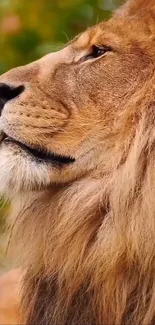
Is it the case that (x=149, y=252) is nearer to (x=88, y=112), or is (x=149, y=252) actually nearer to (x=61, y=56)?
(x=88, y=112)

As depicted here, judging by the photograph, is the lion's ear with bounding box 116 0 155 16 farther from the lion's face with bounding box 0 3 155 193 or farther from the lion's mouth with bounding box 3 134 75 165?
the lion's mouth with bounding box 3 134 75 165

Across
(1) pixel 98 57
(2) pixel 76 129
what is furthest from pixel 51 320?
(1) pixel 98 57

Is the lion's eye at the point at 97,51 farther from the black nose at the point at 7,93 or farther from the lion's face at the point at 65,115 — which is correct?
the black nose at the point at 7,93

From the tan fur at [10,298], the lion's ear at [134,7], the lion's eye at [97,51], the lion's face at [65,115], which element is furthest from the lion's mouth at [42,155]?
the tan fur at [10,298]

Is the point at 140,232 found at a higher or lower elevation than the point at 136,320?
higher

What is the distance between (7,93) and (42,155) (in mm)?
172

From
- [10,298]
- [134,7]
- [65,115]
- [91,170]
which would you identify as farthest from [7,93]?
[10,298]

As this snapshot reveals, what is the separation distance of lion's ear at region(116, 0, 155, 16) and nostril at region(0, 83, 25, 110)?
1.25 feet

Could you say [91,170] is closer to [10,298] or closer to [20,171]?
[20,171]

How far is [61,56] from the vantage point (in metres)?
3.08

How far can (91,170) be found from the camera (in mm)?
2936

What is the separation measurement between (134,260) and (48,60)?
58cm

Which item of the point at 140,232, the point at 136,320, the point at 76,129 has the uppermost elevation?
the point at 76,129

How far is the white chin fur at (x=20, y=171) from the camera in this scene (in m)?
2.88
